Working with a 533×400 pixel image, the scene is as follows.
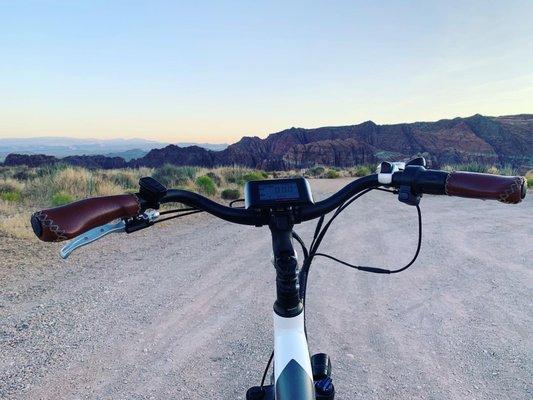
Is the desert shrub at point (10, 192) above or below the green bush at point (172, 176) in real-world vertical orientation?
above

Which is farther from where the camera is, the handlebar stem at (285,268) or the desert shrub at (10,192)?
the desert shrub at (10,192)

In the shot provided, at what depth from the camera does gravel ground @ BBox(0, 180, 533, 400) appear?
3.52m

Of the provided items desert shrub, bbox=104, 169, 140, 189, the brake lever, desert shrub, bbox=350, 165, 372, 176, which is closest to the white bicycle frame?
the brake lever

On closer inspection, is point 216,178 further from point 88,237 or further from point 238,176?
point 88,237

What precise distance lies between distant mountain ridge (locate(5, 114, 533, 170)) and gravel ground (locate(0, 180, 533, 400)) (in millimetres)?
50707

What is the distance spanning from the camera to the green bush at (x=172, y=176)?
17.6 metres

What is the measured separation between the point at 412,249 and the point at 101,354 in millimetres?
5512

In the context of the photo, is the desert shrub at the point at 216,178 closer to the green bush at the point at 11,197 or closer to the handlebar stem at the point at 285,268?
the green bush at the point at 11,197

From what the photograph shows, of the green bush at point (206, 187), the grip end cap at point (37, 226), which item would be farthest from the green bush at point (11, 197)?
the grip end cap at point (37, 226)

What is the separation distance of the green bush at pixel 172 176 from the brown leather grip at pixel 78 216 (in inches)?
615

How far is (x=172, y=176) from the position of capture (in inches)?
765

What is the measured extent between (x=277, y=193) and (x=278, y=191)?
0.04ft

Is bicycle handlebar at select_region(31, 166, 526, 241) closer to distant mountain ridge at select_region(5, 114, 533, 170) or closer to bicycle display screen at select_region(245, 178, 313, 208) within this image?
bicycle display screen at select_region(245, 178, 313, 208)

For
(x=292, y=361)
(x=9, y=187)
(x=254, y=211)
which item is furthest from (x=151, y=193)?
(x=9, y=187)
